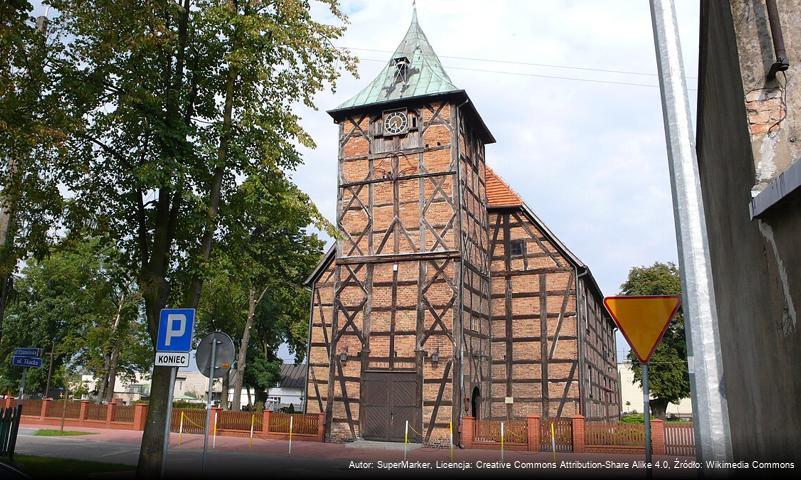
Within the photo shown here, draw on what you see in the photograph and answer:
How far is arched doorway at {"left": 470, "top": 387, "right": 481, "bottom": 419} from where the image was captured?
22.2 meters

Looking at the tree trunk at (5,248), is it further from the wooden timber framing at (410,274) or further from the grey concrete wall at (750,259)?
the wooden timber framing at (410,274)

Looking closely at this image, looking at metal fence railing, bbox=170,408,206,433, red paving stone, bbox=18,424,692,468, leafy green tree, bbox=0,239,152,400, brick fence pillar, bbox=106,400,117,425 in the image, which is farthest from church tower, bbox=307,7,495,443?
leafy green tree, bbox=0,239,152,400

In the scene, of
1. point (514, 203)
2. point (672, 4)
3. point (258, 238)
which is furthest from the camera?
point (514, 203)

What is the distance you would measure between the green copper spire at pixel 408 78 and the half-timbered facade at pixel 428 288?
8cm

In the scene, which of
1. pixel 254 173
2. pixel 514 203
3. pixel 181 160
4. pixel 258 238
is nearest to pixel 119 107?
pixel 181 160

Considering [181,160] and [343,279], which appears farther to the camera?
[343,279]

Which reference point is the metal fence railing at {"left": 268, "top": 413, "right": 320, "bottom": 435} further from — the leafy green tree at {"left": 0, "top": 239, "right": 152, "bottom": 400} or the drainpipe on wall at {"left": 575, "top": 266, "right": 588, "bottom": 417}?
the leafy green tree at {"left": 0, "top": 239, "right": 152, "bottom": 400}

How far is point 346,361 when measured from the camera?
22438 mm

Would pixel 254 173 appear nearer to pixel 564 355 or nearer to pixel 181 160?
pixel 181 160

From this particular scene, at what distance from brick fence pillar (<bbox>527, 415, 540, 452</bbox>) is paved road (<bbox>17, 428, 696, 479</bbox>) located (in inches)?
24.9

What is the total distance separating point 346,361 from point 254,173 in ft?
39.5

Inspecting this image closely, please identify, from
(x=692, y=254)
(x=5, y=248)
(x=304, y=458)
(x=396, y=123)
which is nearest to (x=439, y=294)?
(x=396, y=123)

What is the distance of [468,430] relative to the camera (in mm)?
20156

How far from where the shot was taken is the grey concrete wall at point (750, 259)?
15.1ft
